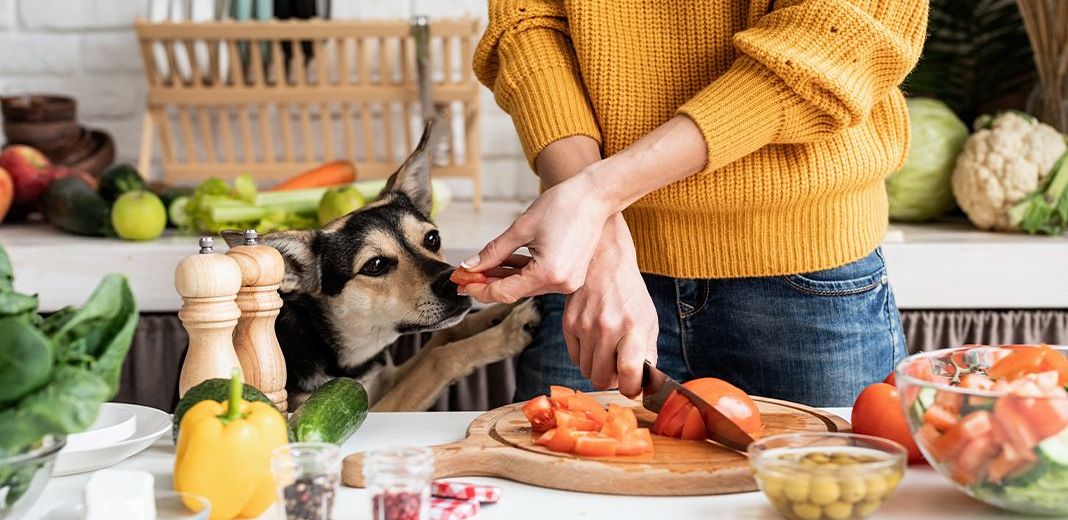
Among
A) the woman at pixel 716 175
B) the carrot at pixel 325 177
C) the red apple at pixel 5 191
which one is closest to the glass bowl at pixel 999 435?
the woman at pixel 716 175

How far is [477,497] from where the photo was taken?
3.05ft

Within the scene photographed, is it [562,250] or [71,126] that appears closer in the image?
[562,250]

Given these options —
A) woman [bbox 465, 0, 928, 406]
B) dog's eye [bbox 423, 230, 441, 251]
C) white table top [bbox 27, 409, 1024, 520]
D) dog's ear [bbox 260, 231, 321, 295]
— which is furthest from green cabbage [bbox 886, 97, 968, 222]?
white table top [bbox 27, 409, 1024, 520]

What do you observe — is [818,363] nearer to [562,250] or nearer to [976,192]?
[562,250]

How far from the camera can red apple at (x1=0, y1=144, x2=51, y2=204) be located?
8.24ft

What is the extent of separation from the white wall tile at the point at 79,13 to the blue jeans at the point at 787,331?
1845mm

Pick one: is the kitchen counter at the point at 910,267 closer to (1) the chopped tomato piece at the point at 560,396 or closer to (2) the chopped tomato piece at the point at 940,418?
(1) the chopped tomato piece at the point at 560,396

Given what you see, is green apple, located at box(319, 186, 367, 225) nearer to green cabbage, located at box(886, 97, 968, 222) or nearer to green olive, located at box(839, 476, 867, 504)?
green cabbage, located at box(886, 97, 968, 222)

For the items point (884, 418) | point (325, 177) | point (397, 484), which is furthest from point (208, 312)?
point (325, 177)

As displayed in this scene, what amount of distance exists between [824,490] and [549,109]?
2.24 feet

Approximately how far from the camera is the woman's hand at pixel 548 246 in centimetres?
114

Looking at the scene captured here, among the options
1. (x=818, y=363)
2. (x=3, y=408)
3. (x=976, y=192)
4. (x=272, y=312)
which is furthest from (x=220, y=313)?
(x=976, y=192)

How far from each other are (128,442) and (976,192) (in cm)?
184

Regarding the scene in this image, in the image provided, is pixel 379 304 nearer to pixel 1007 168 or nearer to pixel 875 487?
pixel 875 487
